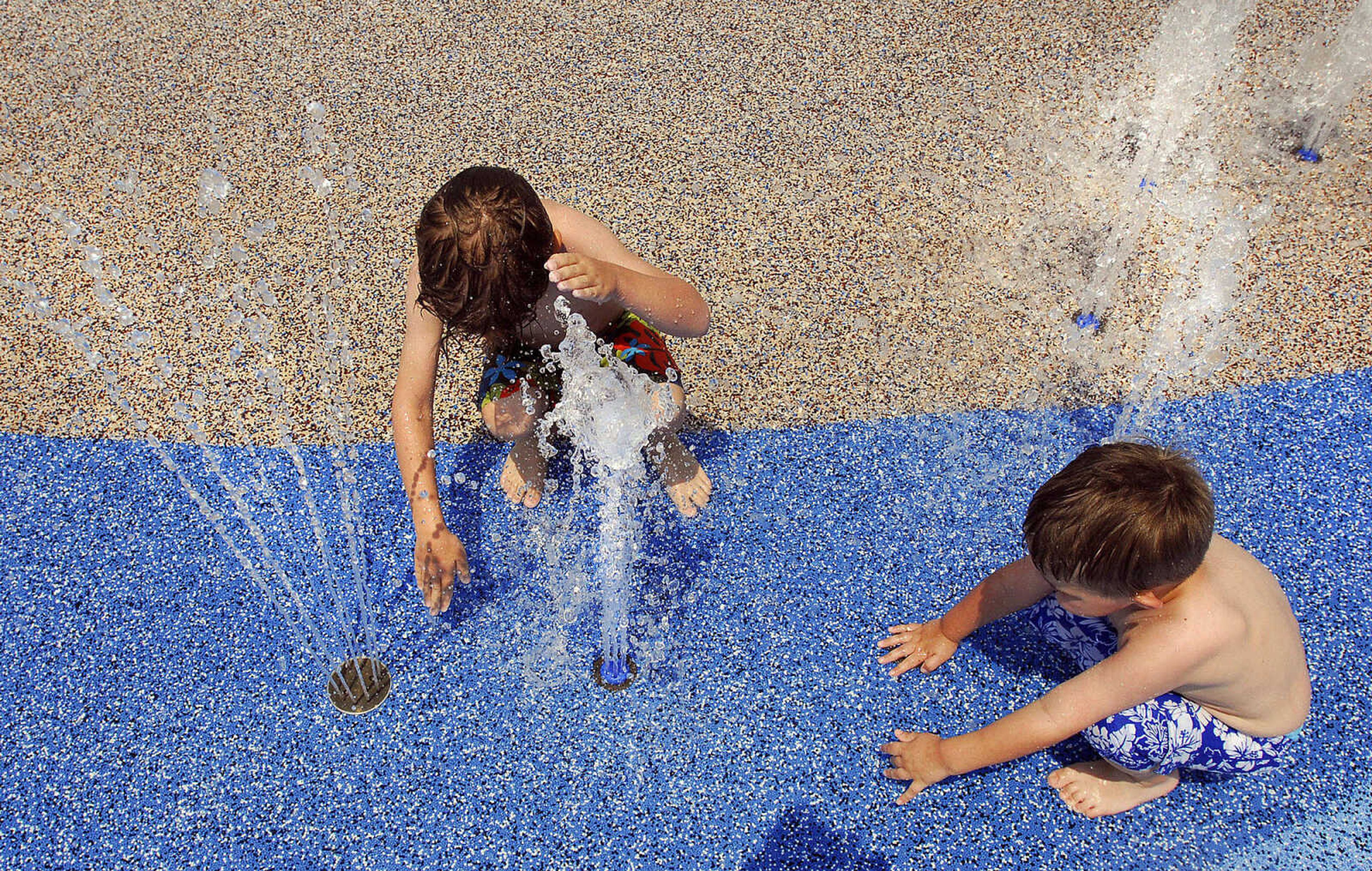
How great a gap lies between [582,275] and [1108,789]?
2.02m

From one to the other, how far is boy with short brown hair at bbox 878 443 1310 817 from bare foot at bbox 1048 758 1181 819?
0.26 feet

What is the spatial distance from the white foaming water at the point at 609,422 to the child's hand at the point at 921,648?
85cm

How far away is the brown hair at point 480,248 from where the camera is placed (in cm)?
231

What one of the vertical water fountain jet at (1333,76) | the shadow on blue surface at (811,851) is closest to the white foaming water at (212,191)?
the shadow on blue surface at (811,851)

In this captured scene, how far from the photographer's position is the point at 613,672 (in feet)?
9.09

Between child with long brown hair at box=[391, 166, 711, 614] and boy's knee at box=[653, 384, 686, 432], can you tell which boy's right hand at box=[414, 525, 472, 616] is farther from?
boy's knee at box=[653, 384, 686, 432]

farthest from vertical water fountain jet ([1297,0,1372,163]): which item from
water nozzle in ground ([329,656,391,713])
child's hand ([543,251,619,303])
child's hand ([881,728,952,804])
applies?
water nozzle in ground ([329,656,391,713])

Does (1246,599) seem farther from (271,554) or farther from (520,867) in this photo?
(271,554)

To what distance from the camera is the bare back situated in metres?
2.01

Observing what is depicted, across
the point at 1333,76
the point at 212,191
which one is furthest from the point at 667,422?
the point at 1333,76

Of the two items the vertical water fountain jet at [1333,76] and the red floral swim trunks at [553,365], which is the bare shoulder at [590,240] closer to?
the red floral swim trunks at [553,365]

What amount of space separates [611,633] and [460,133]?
2960 mm

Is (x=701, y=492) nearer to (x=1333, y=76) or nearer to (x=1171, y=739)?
(x=1171, y=739)

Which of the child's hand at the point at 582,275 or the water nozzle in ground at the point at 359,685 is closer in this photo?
the child's hand at the point at 582,275
